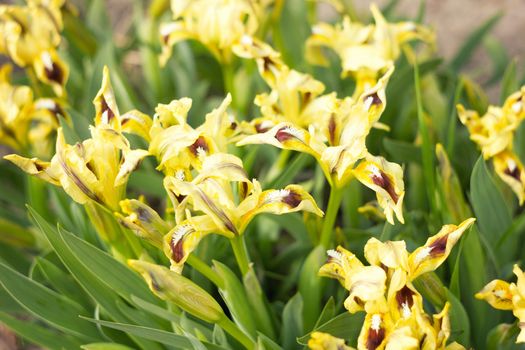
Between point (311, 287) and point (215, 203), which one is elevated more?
point (215, 203)

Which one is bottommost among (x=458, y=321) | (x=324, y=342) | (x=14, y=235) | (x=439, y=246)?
(x=14, y=235)

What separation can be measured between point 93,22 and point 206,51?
1.03 feet

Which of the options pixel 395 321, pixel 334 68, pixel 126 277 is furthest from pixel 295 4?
pixel 395 321

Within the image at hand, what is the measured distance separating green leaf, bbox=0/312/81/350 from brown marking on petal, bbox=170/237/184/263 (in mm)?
373

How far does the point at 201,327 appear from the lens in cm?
112

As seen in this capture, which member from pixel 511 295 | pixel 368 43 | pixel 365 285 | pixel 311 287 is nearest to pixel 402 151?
pixel 368 43

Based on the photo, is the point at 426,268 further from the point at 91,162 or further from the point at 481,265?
the point at 91,162

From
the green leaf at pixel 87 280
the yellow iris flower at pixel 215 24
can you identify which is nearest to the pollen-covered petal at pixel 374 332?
the green leaf at pixel 87 280

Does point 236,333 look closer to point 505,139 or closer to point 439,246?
point 439,246

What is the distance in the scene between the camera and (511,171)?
48.9 inches

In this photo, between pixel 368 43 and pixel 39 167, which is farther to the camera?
pixel 368 43

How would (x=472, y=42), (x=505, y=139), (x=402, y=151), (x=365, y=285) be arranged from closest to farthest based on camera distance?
(x=365, y=285)
(x=505, y=139)
(x=402, y=151)
(x=472, y=42)

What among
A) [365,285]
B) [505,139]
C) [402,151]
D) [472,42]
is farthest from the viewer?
[472,42]

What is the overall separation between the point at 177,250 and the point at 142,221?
0.07 metres
